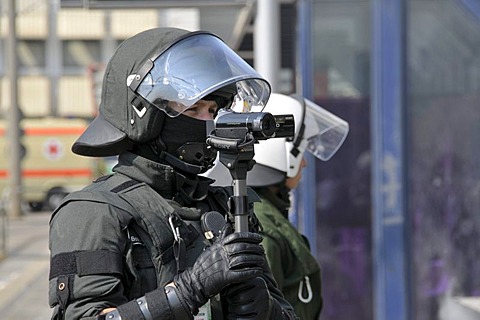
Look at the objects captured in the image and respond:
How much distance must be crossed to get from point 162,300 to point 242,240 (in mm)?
195

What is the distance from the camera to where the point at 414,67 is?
19.2ft

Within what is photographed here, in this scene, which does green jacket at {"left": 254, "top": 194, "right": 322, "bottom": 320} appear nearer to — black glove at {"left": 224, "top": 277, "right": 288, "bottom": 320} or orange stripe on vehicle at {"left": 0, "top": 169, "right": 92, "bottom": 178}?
black glove at {"left": 224, "top": 277, "right": 288, "bottom": 320}

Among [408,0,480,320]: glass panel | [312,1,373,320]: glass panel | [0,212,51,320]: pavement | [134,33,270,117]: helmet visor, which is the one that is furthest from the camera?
[0,212,51,320]: pavement

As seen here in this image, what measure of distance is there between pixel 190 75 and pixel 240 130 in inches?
10.1

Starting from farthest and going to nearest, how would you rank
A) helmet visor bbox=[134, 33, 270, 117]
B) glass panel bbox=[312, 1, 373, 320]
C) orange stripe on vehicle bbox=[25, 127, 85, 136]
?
orange stripe on vehicle bbox=[25, 127, 85, 136], glass panel bbox=[312, 1, 373, 320], helmet visor bbox=[134, 33, 270, 117]

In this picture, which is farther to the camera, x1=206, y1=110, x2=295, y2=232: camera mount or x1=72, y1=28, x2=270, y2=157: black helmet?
x1=72, y1=28, x2=270, y2=157: black helmet

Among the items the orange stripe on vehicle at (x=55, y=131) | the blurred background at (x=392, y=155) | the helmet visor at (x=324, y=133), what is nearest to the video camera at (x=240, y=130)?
the helmet visor at (x=324, y=133)

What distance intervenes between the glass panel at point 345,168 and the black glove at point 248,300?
13.8ft

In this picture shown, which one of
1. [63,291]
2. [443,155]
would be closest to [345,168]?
[443,155]

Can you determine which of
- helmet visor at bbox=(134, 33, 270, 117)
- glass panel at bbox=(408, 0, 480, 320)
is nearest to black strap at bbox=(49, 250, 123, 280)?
helmet visor at bbox=(134, 33, 270, 117)

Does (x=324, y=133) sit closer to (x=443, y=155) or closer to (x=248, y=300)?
(x=248, y=300)

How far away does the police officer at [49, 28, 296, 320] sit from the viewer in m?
1.75

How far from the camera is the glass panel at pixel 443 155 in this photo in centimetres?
569

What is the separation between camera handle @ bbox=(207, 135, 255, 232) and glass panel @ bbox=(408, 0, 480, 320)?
4.11 m
